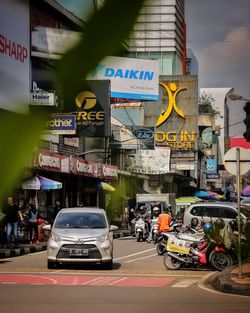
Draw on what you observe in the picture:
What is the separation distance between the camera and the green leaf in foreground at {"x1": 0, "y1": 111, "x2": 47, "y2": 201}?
0.79 m

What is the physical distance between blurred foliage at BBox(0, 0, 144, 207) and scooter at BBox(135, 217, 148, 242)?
31147 mm

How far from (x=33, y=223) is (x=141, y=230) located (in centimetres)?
749

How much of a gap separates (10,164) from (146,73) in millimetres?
50966

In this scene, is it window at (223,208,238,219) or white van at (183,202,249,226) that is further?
white van at (183,202,249,226)

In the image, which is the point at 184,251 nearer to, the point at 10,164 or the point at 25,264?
the point at 25,264

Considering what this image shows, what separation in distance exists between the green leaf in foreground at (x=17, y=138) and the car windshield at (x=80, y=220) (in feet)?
54.9

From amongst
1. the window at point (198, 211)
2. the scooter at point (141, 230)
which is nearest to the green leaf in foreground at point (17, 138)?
the window at point (198, 211)

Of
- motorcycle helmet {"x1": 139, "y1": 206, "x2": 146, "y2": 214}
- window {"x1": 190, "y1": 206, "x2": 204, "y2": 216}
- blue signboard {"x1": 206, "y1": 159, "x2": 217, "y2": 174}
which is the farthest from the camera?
blue signboard {"x1": 206, "y1": 159, "x2": 217, "y2": 174}

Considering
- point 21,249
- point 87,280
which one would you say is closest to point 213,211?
point 21,249

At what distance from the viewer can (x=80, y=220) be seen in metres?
17.8

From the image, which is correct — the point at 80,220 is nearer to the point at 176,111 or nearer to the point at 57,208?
the point at 57,208

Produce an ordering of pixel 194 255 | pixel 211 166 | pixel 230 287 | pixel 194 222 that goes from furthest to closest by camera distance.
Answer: pixel 211 166, pixel 194 222, pixel 194 255, pixel 230 287

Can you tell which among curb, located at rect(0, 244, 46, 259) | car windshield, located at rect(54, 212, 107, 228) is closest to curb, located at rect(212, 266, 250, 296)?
car windshield, located at rect(54, 212, 107, 228)

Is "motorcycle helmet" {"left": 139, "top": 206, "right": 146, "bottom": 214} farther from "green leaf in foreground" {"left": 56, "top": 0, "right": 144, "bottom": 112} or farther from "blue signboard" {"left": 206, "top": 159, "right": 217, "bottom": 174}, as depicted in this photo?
"blue signboard" {"left": 206, "top": 159, "right": 217, "bottom": 174}
